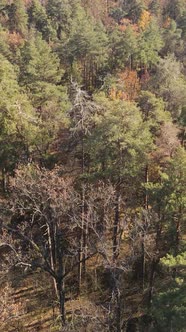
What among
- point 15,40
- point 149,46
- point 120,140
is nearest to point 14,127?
point 120,140

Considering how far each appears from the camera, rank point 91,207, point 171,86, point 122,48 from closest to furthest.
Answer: point 91,207
point 171,86
point 122,48

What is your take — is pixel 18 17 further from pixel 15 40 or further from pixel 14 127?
pixel 14 127

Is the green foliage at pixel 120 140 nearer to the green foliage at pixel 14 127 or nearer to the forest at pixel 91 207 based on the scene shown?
the forest at pixel 91 207

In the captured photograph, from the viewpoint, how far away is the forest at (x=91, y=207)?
608 inches

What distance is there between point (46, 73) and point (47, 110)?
1282cm

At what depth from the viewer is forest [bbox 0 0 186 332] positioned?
15453mm

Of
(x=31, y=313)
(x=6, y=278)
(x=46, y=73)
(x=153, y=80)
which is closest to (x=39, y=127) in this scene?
(x=6, y=278)

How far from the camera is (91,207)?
14844mm

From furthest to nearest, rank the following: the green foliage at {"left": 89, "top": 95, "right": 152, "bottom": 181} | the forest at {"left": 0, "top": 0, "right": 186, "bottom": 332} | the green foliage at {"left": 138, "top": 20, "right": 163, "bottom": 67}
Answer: the green foliage at {"left": 138, "top": 20, "right": 163, "bottom": 67} → the green foliage at {"left": 89, "top": 95, "right": 152, "bottom": 181} → the forest at {"left": 0, "top": 0, "right": 186, "bottom": 332}

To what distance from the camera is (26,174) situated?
1692cm

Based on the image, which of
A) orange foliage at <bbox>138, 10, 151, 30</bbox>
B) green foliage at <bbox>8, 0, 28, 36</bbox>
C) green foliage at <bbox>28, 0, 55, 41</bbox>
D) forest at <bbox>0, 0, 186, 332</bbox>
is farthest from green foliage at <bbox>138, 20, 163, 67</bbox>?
green foliage at <bbox>8, 0, 28, 36</bbox>

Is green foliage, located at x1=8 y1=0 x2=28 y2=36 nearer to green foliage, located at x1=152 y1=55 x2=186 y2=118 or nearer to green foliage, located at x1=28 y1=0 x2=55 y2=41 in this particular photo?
green foliage, located at x1=28 y1=0 x2=55 y2=41

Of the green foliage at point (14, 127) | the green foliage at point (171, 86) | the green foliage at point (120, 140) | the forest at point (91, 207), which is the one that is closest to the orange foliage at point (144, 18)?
the green foliage at point (171, 86)

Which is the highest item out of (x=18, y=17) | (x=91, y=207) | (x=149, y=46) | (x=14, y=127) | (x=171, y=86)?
(x=18, y=17)
